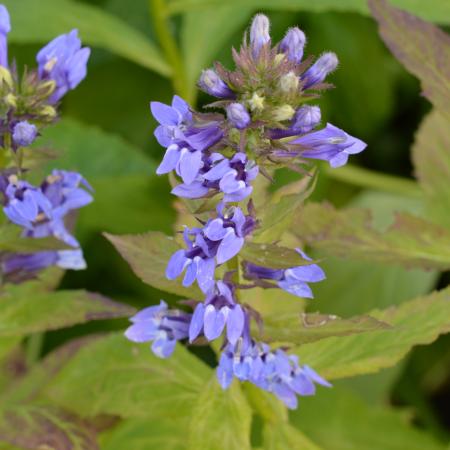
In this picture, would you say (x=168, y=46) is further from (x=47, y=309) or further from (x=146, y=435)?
(x=146, y=435)

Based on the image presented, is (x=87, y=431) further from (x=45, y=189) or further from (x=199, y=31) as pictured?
(x=199, y=31)

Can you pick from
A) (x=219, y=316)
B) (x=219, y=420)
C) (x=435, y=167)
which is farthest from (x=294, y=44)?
(x=435, y=167)

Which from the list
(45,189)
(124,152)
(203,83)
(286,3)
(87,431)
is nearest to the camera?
(203,83)

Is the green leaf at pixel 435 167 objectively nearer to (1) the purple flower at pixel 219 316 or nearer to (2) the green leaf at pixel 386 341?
(2) the green leaf at pixel 386 341

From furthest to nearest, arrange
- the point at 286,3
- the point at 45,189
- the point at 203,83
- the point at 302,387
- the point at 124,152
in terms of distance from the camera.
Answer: the point at 124,152, the point at 286,3, the point at 45,189, the point at 302,387, the point at 203,83

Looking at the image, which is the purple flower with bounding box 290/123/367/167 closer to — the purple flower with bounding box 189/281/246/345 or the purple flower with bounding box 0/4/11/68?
the purple flower with bounding box 189/281/246/345

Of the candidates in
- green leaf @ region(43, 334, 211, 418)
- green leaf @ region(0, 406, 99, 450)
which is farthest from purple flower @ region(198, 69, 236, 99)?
green leaf @ region(0, 406, 99, 450)

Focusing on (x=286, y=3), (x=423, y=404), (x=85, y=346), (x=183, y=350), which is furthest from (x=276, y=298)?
(x=423, y=404)
